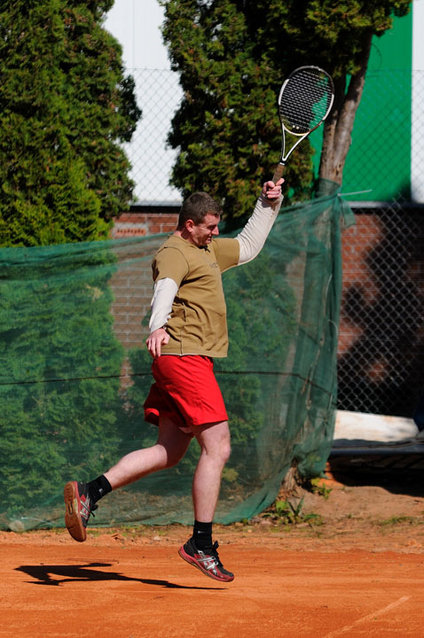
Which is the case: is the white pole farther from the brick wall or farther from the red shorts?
the red shorts

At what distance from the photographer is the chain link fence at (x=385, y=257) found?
1098 cm

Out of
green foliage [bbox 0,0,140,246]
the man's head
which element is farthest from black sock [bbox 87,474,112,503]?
green foliage [bbox 0,0,140,246]

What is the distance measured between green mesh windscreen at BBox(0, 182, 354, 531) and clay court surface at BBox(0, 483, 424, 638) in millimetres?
308

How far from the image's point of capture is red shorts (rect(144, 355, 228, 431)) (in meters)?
4.47

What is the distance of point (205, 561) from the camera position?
4.50 m

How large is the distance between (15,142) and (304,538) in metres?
3.82

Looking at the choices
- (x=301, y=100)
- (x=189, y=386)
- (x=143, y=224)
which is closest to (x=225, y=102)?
(x=301, y=100)

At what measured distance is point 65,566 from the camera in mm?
5445

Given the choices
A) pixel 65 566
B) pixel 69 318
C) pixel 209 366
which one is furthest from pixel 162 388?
pixel 69 318

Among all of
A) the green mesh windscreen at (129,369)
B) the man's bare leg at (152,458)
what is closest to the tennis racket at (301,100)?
the green mesh windscreen at (129,369)

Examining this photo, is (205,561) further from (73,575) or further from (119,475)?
(73,575)

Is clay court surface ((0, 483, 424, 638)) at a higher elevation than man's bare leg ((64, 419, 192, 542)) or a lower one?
lower

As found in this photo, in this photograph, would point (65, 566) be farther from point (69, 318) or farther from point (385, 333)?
point (385, 333)

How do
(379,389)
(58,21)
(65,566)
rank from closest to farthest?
(65,566), (58,21), (379,389)
